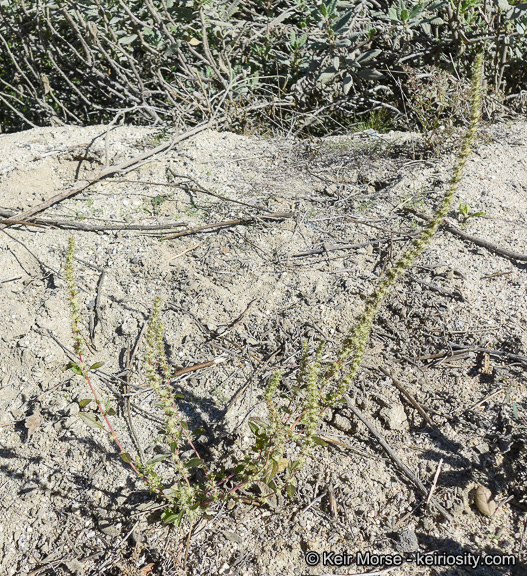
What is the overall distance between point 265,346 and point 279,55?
2.88 metres

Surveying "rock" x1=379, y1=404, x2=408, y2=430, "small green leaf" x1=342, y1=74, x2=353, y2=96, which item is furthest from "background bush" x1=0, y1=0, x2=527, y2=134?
"rock" x1=379, y1=404, x2=408, y2=430

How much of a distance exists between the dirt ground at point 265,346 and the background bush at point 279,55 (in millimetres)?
741

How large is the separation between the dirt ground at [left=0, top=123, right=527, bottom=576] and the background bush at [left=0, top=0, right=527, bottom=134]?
74 centimetres

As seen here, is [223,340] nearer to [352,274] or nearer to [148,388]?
[148,388]

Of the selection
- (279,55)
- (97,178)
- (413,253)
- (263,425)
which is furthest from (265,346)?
(279,55)

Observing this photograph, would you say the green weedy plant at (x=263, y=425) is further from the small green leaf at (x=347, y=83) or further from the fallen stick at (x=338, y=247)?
the small green leaf at (x=347, y=83)

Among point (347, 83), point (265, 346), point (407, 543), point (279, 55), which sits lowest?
point (407, 543)

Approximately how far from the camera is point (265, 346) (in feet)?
8.62

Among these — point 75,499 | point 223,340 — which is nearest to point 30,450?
point 75,499

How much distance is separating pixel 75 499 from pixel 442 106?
3.34 m

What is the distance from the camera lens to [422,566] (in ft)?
6.53

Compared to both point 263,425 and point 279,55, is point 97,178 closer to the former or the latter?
point 279,55

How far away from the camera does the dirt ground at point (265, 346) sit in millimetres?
2094

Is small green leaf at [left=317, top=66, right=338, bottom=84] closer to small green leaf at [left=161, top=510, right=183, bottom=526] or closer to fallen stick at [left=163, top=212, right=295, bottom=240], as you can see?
fallen stick at [left=163, top=212, right=295, bottom=240]
